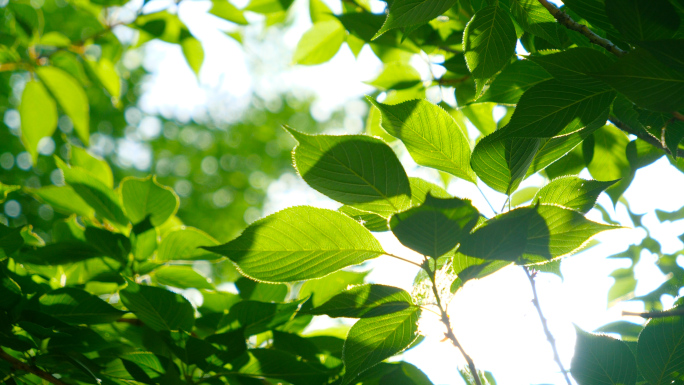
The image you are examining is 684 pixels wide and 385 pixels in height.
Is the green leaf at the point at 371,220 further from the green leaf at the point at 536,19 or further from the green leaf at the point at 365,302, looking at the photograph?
the green leaf at the point at 536,19

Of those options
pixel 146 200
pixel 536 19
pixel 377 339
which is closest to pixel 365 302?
pixel 377 339

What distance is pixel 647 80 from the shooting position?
13.5 inches

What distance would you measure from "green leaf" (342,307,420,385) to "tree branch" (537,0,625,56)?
1.04ft

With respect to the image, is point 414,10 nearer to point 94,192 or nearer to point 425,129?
point 425,129

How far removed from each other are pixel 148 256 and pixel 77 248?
4.2 inches

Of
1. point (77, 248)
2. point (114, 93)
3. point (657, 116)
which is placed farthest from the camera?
point (114, 93)

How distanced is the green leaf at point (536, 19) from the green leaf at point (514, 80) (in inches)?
2.1

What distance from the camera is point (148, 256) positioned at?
74 centimetres

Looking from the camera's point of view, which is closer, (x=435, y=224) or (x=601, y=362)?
(x=435, y=224)

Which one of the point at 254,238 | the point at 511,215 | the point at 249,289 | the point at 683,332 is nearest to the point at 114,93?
the point at 249,289

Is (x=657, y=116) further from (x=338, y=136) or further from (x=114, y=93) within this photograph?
(x=114, y=93)

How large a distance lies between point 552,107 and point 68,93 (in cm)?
132

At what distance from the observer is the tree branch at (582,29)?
1.39 feet

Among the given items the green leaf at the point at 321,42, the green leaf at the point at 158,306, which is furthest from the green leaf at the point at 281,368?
the green leaf at the point at 321,42
